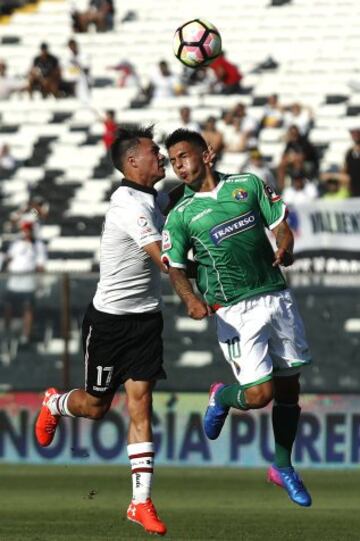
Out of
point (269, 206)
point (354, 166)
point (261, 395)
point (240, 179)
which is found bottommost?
point (261, 395)

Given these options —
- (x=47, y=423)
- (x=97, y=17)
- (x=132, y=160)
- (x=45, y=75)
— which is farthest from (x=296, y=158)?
(x=132, y=160)

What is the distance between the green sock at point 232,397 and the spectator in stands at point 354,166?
421 inches

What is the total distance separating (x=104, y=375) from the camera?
34.6 feet

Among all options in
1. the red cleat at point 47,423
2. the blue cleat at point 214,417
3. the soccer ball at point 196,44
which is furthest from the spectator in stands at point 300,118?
the blue cleat at point 214,417

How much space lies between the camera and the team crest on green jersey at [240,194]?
10297 millimetres

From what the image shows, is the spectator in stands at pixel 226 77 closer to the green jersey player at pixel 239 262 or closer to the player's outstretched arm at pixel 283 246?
the green jersey player at pixel 239 262

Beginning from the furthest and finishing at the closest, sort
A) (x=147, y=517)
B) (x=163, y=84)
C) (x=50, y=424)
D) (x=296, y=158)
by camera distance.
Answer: (x=163, y=84), (x=296, y=158), (x=50, y=424), (x=147, y=517)

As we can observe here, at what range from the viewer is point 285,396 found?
10844 mm

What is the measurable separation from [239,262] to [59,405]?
184cm

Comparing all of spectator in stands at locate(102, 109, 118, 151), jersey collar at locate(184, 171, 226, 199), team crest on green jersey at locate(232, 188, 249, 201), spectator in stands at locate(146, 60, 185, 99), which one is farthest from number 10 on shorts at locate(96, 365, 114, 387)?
spectator in stands at locate(146, 60, 185, 99)

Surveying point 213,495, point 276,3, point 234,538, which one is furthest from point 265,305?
point 276,3

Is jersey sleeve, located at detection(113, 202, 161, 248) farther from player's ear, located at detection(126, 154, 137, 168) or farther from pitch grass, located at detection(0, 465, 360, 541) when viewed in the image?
pitch grass, located at detection(0, 465, 360, 541)

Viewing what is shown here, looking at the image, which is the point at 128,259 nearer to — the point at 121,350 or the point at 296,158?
the point at 121,350

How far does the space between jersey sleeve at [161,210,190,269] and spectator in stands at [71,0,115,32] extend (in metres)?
19.5
